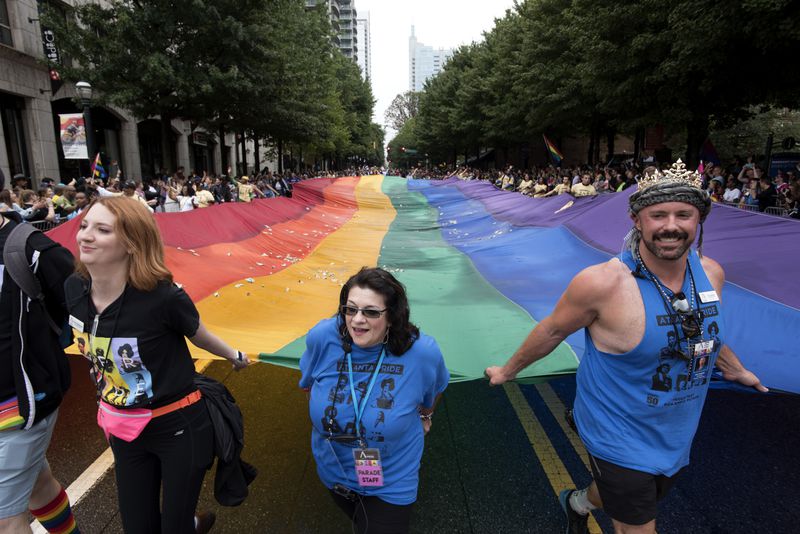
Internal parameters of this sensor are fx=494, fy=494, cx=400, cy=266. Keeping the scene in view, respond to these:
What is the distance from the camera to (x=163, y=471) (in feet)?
7.39

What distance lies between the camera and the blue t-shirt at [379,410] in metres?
2.20

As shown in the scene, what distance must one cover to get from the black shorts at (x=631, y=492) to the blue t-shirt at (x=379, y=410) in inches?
35.8

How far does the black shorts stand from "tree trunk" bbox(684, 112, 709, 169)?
13.8 m

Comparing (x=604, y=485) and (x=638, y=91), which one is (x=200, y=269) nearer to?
(x=604, y=485)

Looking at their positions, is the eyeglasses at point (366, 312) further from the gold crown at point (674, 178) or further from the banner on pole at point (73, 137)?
the banner on pole at point (73, 137)

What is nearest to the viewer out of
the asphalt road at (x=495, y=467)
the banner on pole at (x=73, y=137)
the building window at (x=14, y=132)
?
the asphalt road at (x=495, y=467)

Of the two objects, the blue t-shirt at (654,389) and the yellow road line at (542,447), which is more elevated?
the blue t-shirt at (654,389)

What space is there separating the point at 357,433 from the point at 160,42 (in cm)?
1835

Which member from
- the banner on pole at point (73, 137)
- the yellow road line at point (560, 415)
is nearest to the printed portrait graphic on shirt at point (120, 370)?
the yellow road line at point (560, 415)

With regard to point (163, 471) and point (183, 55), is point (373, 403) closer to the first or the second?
point (163, 471)

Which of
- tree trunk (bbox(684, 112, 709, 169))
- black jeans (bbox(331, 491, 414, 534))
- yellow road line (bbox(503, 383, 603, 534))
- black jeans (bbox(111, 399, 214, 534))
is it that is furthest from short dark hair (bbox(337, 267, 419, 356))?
tree trunk (bbox(684, 112, 709, 169))

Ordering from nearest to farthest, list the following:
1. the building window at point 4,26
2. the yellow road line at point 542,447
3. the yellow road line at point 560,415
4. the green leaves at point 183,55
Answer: the yellow road line at point 542,447, the yellow road line at point 560,415, the green leaves at point 183,55, the building window at point 4,26

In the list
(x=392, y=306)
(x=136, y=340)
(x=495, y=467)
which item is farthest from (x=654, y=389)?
(x=136, y=340)

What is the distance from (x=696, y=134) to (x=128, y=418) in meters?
16.5
